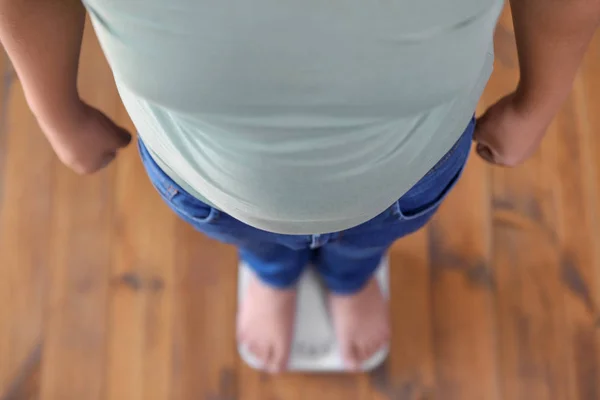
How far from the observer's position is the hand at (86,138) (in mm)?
572

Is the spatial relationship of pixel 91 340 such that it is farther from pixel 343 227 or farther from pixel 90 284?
pixel 343 227

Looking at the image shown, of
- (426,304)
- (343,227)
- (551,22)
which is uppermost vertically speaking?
(551,22)

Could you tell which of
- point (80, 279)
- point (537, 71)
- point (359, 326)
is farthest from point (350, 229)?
point (80, 279)

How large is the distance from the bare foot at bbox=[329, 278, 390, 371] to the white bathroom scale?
0.01m

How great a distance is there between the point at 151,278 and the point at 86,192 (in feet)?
0.61

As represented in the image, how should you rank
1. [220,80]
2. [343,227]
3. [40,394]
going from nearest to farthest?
1. [220,80]
2. [343,227]
3. [40,394]

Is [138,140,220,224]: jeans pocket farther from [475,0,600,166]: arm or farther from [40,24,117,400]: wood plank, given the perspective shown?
[40,24,117,400]: wood plank

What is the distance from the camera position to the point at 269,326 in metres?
0.93

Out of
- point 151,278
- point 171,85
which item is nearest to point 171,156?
point 171,85

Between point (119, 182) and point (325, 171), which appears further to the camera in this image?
point (119, 182)

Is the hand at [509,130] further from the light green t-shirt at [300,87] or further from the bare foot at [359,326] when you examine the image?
the bare foot at [359,326]

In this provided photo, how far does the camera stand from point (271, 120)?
39 centimetres

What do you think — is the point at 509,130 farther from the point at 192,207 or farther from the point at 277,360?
the point at 277,360

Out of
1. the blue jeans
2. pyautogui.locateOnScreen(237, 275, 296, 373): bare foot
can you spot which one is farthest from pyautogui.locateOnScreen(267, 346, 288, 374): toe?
the blue jeans
